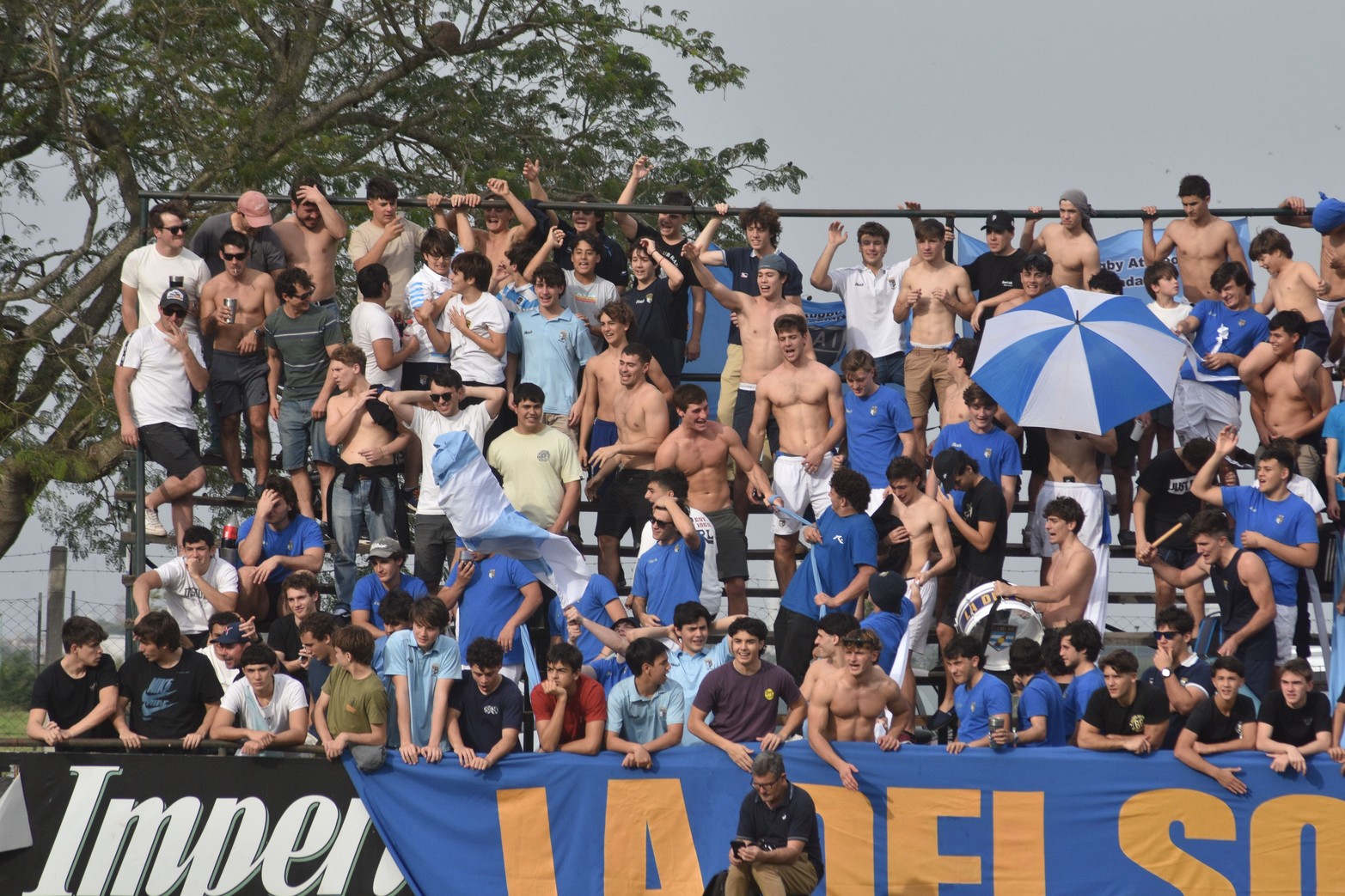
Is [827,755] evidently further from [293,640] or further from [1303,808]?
[293,640]

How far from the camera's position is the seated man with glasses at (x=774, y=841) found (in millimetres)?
8930

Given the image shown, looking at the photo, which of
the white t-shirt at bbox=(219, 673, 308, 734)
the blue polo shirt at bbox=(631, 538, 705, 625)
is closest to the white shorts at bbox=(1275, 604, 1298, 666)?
the blue polo shirt at bbox=(631, 538, 705, 625)

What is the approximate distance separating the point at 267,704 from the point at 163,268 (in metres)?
4.25

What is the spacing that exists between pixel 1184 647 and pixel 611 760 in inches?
142

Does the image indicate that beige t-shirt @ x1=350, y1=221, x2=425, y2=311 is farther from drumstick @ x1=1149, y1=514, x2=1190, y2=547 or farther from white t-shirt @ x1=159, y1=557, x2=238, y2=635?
drumstick @ x1=1149, y1=514, x2=1190, y2=547

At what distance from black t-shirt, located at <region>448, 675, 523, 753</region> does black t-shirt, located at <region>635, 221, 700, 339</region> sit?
4.22 metres

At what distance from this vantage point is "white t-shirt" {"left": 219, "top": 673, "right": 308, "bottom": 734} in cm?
1012

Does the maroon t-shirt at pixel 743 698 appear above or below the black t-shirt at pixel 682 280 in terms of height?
below

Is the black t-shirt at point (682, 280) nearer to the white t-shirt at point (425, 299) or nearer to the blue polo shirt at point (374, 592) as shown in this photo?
the white t-shirt at point (425, 299)

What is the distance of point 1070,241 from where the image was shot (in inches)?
518

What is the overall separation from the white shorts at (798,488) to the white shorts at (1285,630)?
322 cm

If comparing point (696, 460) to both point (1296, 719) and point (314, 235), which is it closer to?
point (314, 235)

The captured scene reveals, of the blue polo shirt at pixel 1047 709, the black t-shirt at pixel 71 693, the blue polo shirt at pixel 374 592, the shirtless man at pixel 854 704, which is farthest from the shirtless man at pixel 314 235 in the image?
the blue polo shirt at pixel 1047 709

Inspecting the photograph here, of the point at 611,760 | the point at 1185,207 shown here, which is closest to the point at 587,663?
the point at 611,760
